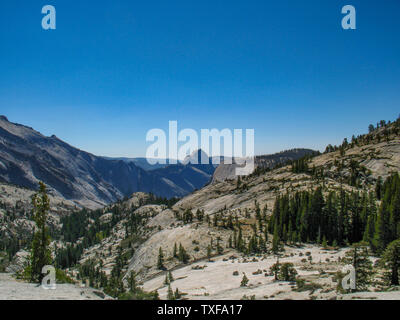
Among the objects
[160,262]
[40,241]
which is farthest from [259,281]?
[160,262]

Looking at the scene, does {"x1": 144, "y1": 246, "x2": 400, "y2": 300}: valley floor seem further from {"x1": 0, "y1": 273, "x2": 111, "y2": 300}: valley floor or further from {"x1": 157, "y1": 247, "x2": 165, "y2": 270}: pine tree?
{"x1": 0, "y1": 273, "x2": 111, "y2": 300}: valley floor

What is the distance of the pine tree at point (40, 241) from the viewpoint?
33.6 meters

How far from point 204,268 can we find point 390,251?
131 feet

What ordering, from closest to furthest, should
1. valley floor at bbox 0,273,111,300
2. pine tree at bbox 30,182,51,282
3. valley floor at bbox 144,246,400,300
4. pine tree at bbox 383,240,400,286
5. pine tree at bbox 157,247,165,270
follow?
valley floor at bbox 0,273,111,300 < valley floor at bbox 144,246,400,300 < pine tree at bbox 383,240,400,286 < pine tree at bbox 30,182,51,282 < pine tree at bbox 157,247,165,270

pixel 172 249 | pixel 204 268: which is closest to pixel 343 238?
pixel 204 268

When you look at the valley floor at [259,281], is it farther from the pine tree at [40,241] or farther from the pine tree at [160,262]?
the pine tree at [40,241]

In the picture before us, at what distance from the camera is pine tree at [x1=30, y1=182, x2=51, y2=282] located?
33562 mm

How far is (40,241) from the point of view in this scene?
1403 inches

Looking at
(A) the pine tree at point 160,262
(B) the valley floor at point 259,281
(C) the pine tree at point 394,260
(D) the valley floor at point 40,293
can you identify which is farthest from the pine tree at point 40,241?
(A) the pine tree at point 160,262

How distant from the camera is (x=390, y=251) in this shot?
108 feet

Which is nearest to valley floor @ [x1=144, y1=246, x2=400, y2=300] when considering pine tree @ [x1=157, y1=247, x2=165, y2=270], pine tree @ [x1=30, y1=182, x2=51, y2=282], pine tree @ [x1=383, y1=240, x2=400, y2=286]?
pine tree @ [x1=383, y1=240, x2=400, y2=286]

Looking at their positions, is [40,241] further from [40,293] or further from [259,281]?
[259,281]
